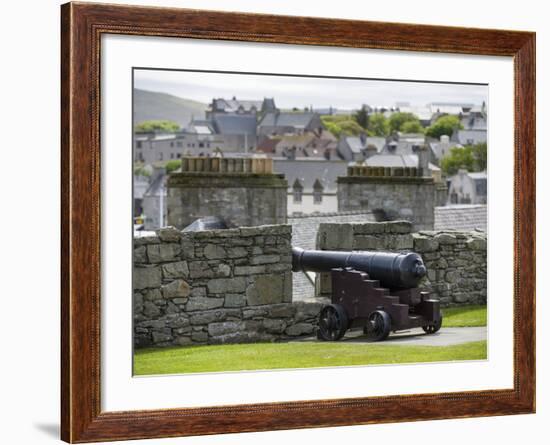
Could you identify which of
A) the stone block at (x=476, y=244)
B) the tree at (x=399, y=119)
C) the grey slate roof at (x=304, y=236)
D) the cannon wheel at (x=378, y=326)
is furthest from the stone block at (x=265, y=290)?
the stone block at (x=476, y=244)

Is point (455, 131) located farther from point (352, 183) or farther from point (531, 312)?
point (531, 312)

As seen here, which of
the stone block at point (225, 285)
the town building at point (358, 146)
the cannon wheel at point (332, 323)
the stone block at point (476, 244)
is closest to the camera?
the stone block at point (225, 285)

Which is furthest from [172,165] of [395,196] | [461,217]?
[461,217]

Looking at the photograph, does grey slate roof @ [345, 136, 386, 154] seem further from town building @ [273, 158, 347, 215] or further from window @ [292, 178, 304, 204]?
window @ [292, 178, 304, 204]

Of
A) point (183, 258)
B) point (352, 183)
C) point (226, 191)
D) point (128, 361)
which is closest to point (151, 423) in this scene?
point (128, 361)

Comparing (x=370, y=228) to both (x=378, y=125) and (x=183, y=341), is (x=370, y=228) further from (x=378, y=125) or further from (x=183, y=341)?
(x=183, y=341)

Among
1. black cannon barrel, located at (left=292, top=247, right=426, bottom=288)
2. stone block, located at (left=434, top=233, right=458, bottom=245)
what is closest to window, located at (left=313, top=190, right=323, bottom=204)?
black cannon barrel, located at (left=292, top=247, right=426, bottom=288)

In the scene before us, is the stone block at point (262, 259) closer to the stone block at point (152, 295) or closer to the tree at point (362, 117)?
the stone block at point (152, 295)
